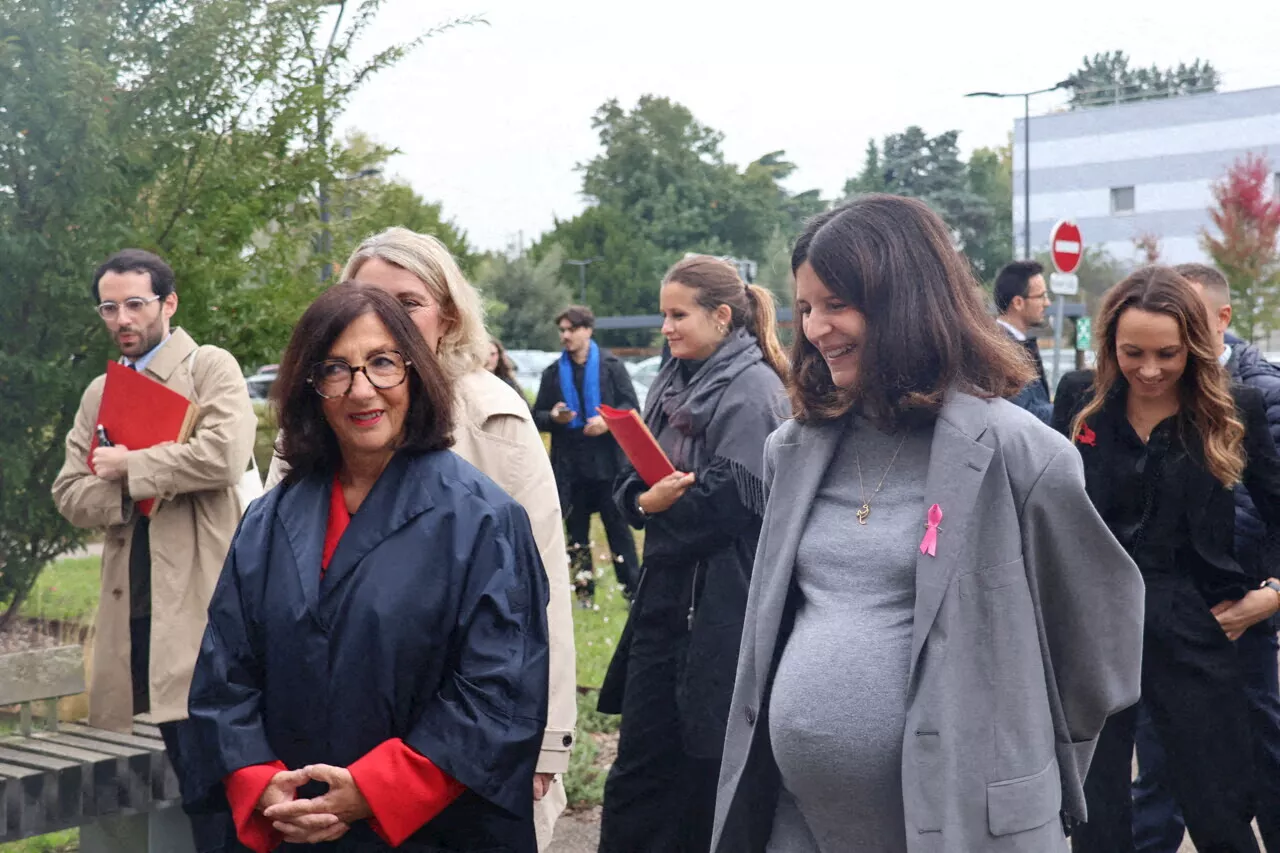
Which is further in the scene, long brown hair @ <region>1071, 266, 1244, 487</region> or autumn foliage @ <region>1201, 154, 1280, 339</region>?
autumn foliage @ <region>1201, 154, 1280, 339</region>

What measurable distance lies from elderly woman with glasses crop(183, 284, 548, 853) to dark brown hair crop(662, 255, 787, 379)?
7.02 feet

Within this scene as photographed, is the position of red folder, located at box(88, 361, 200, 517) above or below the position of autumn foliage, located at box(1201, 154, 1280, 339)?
below

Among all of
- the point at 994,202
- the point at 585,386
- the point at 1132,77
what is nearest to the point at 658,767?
the point at 585,386

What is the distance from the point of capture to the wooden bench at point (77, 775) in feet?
14.5

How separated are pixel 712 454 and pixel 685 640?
2.02 feet

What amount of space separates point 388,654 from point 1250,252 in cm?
3531

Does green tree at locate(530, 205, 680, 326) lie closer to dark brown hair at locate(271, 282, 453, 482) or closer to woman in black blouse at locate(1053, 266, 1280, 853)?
woman in black blouse at locate(1053, 266, 1280, 853)

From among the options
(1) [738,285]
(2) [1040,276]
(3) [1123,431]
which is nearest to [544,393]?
(2) [1040,276]

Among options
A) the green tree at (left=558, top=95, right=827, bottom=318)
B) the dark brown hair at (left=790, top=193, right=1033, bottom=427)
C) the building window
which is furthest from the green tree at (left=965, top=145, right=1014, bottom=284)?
the dark brown hair at (left=790, top=193, right=1033, bottom=427)

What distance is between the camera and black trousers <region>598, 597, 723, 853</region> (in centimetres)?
486

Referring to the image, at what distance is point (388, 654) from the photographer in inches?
107

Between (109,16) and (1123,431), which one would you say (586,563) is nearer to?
(109,16)

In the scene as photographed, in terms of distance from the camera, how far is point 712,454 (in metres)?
4.86

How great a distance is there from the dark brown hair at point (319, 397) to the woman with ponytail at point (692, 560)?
1.81 m
